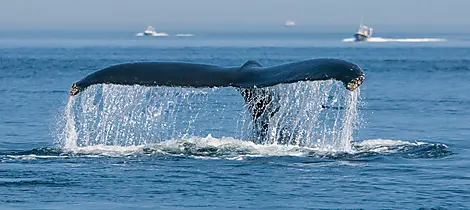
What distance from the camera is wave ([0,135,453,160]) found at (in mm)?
13695

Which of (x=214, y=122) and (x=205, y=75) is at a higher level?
(x=205, y=75)

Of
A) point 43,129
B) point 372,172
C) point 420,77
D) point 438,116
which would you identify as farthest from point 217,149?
point 420,77

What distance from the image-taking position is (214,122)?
64.7ft

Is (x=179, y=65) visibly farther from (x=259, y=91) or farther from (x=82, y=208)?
(x=82, y=208)

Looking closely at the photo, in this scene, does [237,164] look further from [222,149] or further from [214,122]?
[214,122]

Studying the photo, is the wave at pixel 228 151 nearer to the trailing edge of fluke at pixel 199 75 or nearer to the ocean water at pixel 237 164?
the ocean water at pixel 237 164

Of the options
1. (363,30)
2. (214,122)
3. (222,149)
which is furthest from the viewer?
(363,30)


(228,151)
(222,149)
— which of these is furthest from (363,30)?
(228,151)

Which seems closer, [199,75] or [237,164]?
[199,75]

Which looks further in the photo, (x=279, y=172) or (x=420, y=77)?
(x=420, y=77)

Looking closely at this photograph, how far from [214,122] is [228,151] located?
571 cm

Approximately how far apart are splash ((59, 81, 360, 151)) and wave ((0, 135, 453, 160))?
0.17 m

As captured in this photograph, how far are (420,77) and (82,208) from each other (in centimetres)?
2838

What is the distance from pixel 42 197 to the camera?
36.7 ft
